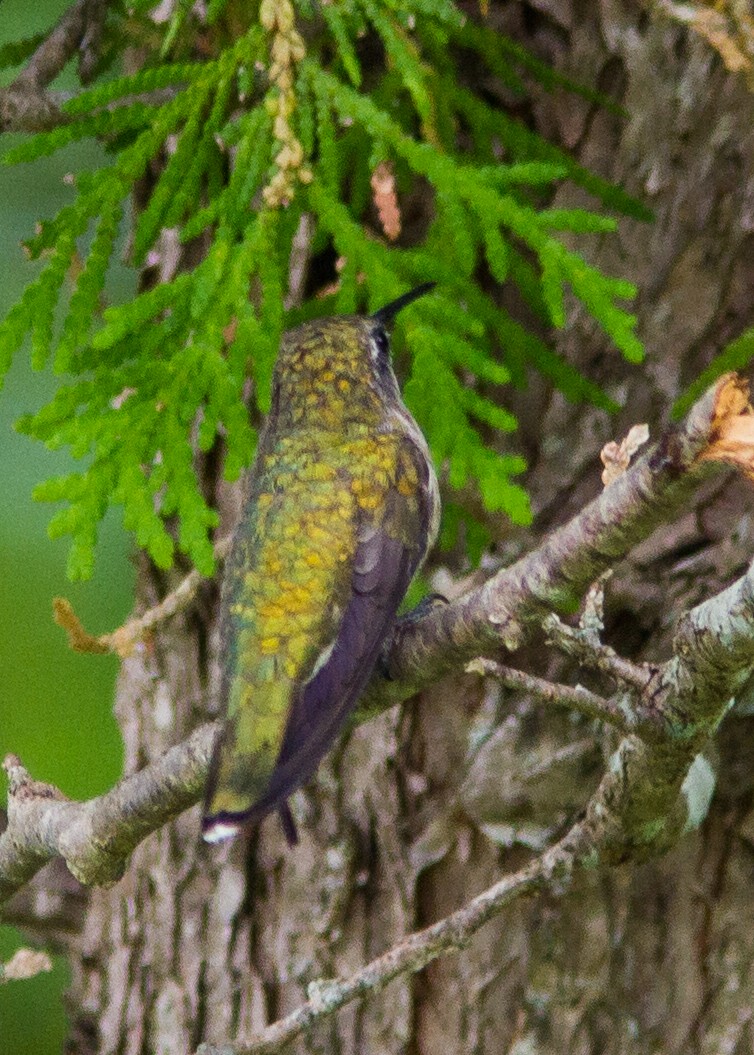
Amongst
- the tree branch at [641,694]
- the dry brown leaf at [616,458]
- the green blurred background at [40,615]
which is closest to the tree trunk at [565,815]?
the tree branch at [641,694]

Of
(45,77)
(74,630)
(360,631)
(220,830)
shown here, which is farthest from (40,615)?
(220,830)

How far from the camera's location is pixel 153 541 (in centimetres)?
265

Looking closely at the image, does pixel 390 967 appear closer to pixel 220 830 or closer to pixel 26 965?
pixel 220 830

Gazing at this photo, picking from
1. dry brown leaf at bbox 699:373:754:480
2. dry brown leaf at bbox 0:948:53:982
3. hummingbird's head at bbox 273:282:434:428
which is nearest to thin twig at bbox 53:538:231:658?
hummingbird's head at bbox 273:282:434:428

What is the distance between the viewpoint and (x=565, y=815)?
3.10 m

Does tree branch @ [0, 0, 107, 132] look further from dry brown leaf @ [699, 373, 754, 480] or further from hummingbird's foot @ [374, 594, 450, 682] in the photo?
dry brown leaf @ [699, 373, 754, 480]

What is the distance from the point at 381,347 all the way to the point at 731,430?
1.42 m

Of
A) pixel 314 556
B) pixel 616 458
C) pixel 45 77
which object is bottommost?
pixel 616 458

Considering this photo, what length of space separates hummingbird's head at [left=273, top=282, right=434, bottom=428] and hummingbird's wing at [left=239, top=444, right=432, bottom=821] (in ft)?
0.83

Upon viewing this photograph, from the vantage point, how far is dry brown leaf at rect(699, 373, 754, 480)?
165 cm

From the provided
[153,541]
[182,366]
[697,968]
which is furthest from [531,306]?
[697,968]

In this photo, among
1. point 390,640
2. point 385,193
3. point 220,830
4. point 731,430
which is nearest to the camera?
point 731,430

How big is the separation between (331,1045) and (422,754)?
74 centimetres

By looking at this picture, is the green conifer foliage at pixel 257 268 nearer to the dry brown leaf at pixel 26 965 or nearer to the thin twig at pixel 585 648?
the thin twig at pixel 585 648
